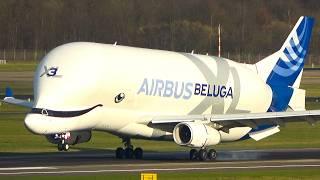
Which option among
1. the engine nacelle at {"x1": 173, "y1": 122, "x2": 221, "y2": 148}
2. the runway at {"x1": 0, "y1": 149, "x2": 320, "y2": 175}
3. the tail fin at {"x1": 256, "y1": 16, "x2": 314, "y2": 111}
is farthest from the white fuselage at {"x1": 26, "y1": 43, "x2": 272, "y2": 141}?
the tail fin at {"x1": 256, "y1": 16, "x2": 314, "y2": 111}

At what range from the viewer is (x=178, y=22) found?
83.2 m

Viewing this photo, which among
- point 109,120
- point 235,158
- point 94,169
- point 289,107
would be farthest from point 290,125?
point 94,169

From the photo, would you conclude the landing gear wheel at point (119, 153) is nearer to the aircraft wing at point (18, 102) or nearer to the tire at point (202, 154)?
the tire at point (202, 154)

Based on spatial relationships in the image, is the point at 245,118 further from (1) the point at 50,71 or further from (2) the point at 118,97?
(1) the point at 50,71

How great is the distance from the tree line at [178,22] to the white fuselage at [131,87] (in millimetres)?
38848

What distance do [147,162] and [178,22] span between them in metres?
45.2

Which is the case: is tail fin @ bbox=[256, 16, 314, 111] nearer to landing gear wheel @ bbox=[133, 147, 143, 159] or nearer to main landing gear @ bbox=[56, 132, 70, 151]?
landing gear wheel @ bbox=[133, 147, 143, 159]

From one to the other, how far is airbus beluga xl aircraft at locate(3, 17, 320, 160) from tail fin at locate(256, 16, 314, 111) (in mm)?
561

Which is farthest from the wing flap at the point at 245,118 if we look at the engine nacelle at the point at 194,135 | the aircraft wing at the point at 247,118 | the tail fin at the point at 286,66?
the tail fin at the point at 286,66

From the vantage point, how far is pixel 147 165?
36656 millimetres

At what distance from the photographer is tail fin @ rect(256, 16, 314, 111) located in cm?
4591

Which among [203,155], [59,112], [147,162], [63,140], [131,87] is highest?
[131,87]

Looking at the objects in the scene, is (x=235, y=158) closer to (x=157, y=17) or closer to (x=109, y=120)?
(x=109, y=120)

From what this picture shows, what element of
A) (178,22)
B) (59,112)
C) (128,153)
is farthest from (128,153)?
(178,22)
